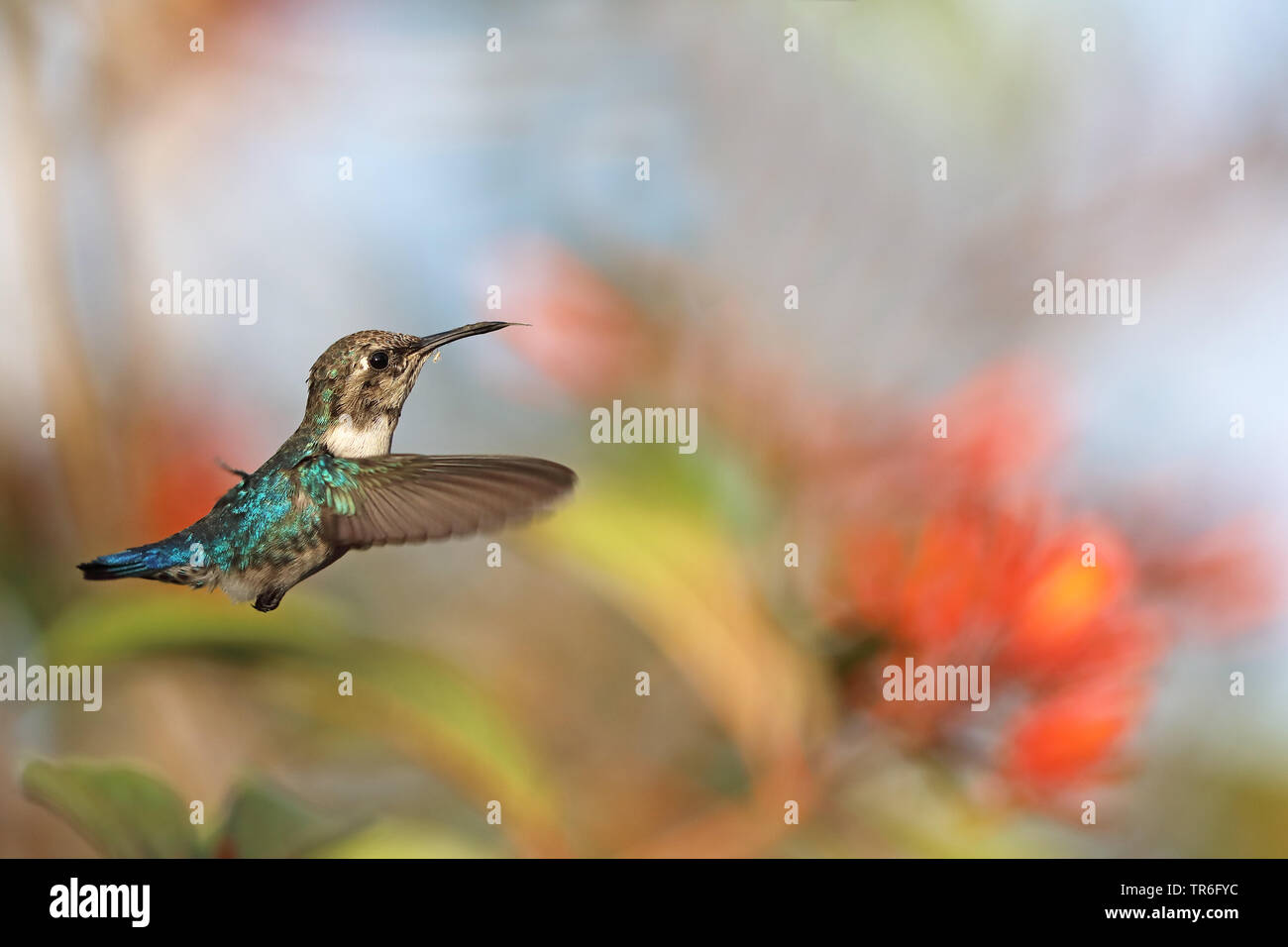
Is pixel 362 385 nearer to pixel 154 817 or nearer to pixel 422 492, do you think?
pixel 422 492

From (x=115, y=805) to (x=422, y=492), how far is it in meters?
0.25

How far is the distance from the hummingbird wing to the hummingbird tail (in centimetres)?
6

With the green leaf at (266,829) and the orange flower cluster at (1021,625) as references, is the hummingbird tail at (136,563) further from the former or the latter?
the orange flower cluster at (1021,625)

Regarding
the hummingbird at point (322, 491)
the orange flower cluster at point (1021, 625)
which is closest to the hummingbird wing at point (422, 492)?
the hummingbird at point (322, 491)

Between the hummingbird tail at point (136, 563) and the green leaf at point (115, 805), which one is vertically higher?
the hummingbird tail at point (136, 563)

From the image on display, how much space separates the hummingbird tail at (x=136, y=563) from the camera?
410 millimetres

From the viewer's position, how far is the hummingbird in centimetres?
42

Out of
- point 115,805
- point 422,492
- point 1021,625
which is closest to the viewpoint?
point 422,492

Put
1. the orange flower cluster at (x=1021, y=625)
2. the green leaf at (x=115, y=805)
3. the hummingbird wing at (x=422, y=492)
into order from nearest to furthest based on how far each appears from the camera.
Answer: the hummingbird wing at (x=422, y=492), the green leaf at (x=115, y=805), the orange flower cluster at (x=1021, y=625)

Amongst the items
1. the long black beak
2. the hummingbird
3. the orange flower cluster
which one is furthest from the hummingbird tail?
the orange flower cluster

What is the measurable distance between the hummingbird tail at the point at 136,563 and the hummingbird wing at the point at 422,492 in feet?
0.20

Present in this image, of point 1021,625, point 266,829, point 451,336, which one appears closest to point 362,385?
point 451,336

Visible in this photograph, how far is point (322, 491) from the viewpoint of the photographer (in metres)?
0.44

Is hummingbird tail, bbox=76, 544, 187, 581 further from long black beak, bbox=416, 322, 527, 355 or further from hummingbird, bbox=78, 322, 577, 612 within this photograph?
long black beak, bbox=416, 322, 527, 355
